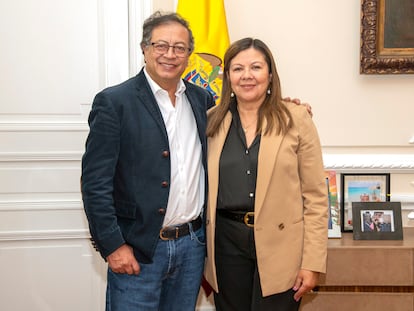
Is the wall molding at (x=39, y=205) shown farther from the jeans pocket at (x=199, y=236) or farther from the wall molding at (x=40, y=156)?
the jeans pocket at (x=199, y=236)

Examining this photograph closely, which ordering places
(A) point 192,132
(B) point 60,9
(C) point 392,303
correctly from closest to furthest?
(A) point 192,132, (C) point 392,303, (B) point 60,9

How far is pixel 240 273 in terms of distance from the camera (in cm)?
179

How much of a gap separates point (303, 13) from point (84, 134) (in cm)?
135

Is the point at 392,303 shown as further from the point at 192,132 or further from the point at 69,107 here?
the point at 69,107

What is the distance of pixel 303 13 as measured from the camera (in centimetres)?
261

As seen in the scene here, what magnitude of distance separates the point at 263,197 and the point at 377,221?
3.25ft

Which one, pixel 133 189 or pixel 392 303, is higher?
pixel 133 189

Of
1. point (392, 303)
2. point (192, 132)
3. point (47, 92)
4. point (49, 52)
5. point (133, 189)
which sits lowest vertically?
point (392, 303)

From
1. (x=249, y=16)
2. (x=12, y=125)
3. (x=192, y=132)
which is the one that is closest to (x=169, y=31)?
(x=192, y=132)

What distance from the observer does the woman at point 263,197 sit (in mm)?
1736

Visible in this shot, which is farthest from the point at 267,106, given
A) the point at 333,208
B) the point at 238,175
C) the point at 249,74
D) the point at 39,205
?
the point at 39,205

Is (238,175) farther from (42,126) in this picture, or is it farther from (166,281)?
(42,126)

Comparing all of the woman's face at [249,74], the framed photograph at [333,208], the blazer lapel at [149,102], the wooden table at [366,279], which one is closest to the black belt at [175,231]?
the blazer lapel at [149,102]

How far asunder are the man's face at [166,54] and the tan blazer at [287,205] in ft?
0.99
